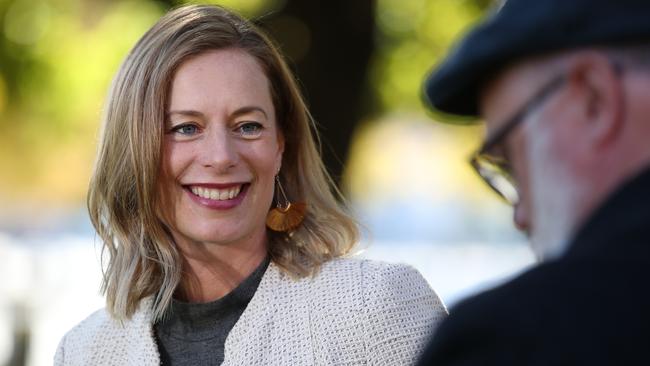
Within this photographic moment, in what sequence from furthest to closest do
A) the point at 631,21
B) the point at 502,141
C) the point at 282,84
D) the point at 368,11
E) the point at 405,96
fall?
the point at 405,96 < the point at 368,11 < the point at 282,84 < the point at 502,141 < the point at 631,21

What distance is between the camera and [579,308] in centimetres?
141

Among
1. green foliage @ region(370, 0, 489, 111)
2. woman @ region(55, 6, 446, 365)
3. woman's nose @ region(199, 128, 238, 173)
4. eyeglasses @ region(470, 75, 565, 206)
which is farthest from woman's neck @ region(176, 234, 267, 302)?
green foliage @ region(370, 0, 489, 111)

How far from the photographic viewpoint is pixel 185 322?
3736mm

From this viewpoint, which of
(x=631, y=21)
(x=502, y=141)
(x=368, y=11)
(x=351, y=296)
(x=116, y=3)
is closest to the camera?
(x=631, y=21)

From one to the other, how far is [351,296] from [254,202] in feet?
1.35

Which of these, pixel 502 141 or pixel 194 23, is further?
pixel 194 23

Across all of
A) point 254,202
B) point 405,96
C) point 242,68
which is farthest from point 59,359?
point 405,96

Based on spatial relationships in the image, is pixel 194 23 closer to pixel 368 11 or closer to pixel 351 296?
pixel 351 296

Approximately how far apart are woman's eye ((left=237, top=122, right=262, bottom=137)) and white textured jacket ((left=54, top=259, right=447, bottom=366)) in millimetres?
425

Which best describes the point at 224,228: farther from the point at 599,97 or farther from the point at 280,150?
the point at 599,97

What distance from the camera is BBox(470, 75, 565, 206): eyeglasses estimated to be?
5.20ft

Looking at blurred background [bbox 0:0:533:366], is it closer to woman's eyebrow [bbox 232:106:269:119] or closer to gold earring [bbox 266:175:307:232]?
gold earring [bbox 266:175:307:232]

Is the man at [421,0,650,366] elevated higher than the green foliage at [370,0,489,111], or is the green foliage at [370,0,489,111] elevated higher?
the man at [421,0,650,366]

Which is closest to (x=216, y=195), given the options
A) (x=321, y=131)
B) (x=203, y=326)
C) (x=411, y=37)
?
(x=203, y=326)
